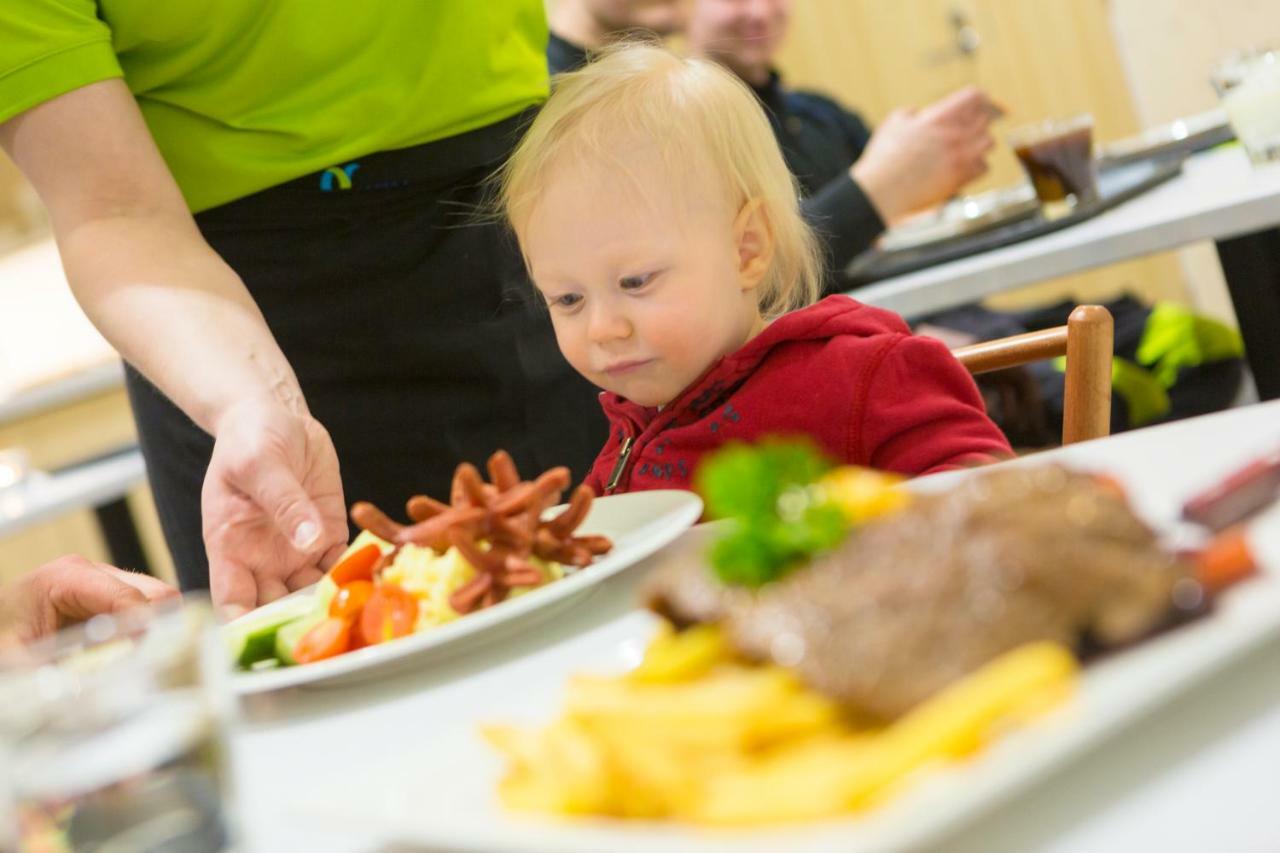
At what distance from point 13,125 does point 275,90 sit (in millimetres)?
270

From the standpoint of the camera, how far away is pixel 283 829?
600 millimetres

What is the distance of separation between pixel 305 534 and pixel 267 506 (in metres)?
0.05

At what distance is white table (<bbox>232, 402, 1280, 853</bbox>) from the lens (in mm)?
434

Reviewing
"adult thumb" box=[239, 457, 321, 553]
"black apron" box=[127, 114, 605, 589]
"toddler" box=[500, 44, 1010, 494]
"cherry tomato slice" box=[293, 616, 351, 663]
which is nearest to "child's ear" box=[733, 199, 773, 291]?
"toddler" box=[500, 44, 1010, 494]

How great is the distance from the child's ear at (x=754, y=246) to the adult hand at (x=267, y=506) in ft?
1.54

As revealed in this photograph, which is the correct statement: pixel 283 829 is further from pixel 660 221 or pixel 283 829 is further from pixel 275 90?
pixel 275 90

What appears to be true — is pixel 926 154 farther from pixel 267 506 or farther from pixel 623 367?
pixel 267 506

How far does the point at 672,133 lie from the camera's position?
4.54 ft

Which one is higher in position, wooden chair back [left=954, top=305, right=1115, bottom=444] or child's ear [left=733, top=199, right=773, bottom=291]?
child's ear [left=733, top=199, right=773, bottom=291]

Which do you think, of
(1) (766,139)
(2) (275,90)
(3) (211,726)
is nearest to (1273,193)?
(1) (766,139)

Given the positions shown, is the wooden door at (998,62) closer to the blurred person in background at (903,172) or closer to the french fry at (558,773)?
the blurred person in background at (903,172)

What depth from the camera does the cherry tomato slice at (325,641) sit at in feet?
2.76

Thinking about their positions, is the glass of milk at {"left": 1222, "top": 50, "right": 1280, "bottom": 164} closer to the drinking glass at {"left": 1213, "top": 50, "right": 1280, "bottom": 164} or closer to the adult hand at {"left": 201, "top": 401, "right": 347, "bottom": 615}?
the drinking glass at {"left": 1213, "top": 50, "right": 1280, "bottom": 164}

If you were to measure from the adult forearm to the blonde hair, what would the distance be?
322 millimetres
